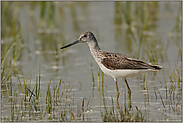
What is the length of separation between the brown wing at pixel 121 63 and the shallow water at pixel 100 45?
602mm

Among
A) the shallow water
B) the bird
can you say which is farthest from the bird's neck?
the shallow water

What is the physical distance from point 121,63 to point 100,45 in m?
5.47

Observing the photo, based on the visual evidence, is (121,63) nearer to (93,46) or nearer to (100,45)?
(93,46)

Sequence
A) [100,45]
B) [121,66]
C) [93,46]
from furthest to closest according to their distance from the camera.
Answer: [100,45] < [93,46] < [121,66]

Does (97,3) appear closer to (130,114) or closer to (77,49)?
(77,49)

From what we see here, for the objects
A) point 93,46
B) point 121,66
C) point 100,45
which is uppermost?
point 100,45

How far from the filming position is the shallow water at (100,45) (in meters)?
8.77

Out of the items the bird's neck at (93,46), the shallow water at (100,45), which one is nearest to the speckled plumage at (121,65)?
the bird's neck at (93,46)

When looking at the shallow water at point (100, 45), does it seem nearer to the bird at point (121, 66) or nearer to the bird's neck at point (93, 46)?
the bird at point (121, 66)

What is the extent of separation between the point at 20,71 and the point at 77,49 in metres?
Result: 3.58

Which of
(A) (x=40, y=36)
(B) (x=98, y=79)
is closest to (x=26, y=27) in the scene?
(A) (x=40, y=36)

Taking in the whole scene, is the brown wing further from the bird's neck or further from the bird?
the bird's neck

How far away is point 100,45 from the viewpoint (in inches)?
555

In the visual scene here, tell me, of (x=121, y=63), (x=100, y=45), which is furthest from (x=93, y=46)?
(x=100, y=45)
